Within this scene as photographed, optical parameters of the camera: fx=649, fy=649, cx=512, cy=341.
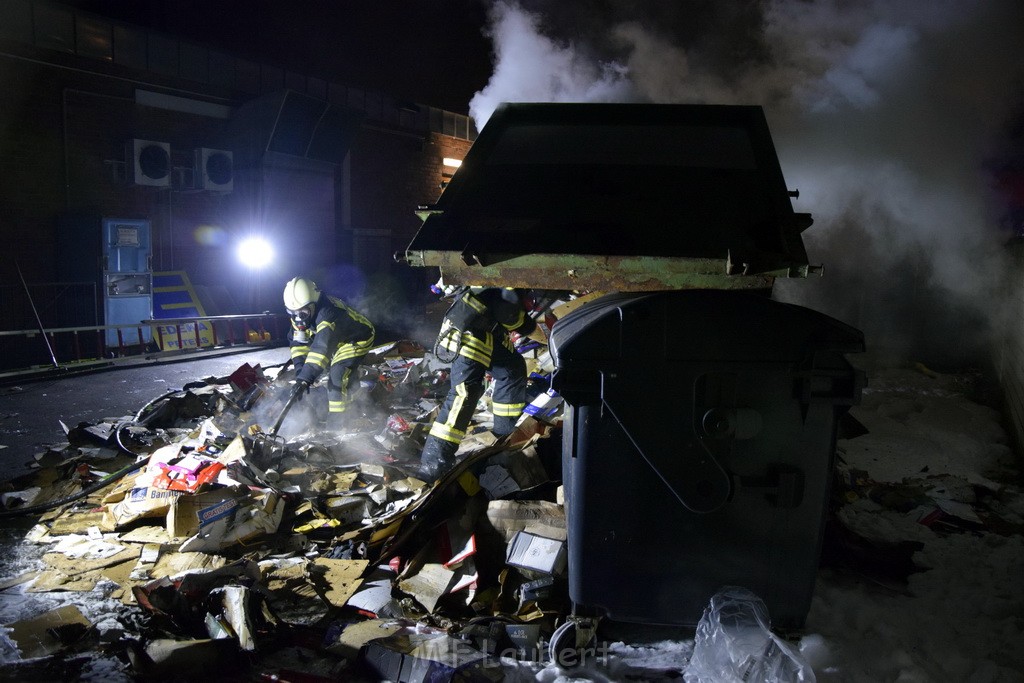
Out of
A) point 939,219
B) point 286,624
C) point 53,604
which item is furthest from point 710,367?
point 939,219

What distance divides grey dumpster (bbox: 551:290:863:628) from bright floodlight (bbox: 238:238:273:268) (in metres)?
11.9

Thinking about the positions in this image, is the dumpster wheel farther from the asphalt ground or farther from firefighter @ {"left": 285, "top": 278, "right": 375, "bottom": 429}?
the asphalt ground

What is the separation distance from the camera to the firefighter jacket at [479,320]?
15.3 feet

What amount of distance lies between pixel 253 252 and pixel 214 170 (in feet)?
5.57

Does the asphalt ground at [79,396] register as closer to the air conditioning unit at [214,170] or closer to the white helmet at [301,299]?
the white helmet at [301,299]

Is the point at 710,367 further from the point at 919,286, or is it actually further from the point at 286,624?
the point at 919,286

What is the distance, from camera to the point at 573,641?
8.11 feet

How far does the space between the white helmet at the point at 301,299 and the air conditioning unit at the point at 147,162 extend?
6.91 metres

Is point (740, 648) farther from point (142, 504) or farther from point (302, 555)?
point (142, 504)

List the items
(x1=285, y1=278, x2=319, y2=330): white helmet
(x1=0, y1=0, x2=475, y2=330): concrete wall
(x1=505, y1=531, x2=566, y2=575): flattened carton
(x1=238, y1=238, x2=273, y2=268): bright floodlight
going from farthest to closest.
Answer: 1. (x1=238, y1=238, x2=273, y2=268): bright floodlight
2. (x1=0, y1=0, x2=475, y2=330): concrete wall
3. (x1=285, y1=278, x2=319, y2=330): white helmet
4. (x1=505, y1=531, x2=566, y2=575): flattened carton

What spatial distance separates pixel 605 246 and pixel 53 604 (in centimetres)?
311

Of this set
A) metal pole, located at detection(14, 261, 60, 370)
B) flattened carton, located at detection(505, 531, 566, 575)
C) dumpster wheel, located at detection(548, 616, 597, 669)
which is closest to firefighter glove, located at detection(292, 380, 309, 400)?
flattened carton, located at detection(505, 531, 566, 575)

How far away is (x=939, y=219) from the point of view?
28.8 feet

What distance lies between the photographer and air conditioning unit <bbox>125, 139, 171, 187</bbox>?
10844mm
